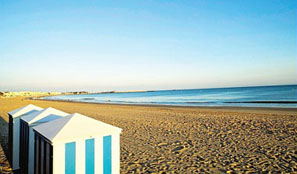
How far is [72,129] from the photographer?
2.18 metres

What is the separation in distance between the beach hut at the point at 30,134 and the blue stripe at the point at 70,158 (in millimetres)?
1298

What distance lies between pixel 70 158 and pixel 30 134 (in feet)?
4.73

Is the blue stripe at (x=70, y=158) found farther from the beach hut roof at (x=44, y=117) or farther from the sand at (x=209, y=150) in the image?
the sand at (x=209, y=150)

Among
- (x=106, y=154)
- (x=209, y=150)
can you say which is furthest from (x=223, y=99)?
(x=106, y=154)

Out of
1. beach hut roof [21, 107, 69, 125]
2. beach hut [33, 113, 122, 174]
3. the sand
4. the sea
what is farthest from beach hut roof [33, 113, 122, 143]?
the sea

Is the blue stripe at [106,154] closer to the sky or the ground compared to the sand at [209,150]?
closer to the sky

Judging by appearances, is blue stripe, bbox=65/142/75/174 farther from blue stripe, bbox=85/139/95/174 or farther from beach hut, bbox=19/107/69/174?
beach hut, bbox=19/107/69/174

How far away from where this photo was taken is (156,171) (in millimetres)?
4121

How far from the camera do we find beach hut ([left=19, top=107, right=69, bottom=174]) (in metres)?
3.08

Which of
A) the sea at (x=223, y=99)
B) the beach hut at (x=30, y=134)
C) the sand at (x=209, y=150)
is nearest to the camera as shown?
the beach hut at (x=30, y=134)

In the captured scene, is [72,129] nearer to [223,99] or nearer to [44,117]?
[44,117]

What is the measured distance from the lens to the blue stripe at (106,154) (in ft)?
7.50

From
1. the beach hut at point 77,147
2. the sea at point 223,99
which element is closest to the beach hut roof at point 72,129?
the beach hut at point 77,147

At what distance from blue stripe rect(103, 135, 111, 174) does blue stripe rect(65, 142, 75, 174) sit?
1.14 ft
